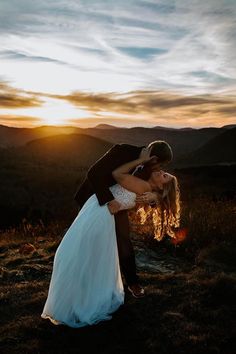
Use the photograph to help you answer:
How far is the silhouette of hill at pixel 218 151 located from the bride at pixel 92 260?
86640 mm

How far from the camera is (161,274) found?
23.4 ft

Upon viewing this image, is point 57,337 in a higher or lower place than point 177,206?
lower

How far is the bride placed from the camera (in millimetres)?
5062

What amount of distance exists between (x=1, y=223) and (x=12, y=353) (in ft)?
63.9

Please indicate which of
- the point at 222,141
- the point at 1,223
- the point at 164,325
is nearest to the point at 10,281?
the point at 164,325

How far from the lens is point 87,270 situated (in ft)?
16.9

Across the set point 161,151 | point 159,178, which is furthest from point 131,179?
point 161,151

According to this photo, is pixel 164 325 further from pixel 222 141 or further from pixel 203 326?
pixel 222 141

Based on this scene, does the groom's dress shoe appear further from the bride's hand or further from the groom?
the bride's hand

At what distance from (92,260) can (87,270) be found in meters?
0.13

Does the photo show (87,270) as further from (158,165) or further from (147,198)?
(158,165)

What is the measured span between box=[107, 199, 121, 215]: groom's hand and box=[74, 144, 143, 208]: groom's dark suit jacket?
5cm

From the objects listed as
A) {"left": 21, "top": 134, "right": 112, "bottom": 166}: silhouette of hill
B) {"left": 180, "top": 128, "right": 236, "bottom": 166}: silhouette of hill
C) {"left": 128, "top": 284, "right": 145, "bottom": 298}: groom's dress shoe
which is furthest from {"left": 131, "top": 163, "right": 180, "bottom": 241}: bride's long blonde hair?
{"left": 21, "top": 134, "right": 112, "bottom": 166}: silhouette of hill

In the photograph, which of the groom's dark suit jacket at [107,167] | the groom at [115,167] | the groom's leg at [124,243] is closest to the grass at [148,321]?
the groom's leg at [124,243]
